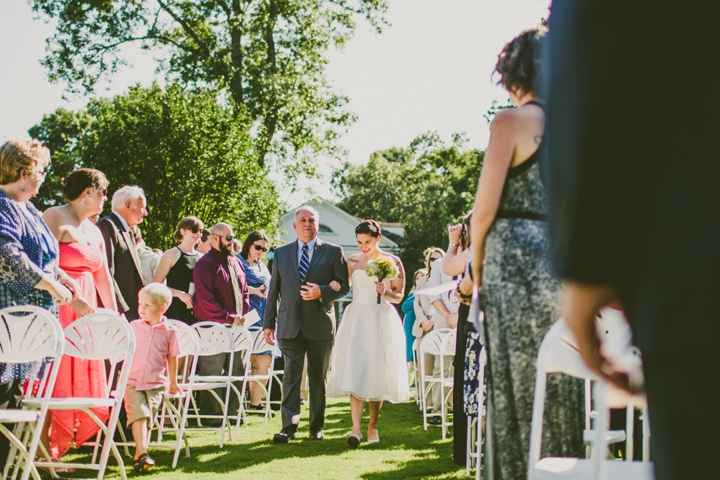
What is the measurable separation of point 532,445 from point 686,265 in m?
1.65

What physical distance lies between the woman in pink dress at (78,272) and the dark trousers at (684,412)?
17.4ft

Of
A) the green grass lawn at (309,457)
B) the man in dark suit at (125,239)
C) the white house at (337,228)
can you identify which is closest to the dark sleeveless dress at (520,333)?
the green grass lawn at (309,457)

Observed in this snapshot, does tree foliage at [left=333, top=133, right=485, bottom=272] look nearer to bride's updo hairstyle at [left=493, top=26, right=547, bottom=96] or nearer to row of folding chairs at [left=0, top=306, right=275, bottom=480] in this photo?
row of folding chairs at [left=0, top=306, right=275, bottom=480]

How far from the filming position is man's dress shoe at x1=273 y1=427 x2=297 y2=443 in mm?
7718

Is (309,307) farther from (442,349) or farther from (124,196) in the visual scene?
(124,196)

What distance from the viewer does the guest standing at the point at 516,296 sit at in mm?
2617

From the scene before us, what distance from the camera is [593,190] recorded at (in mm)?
1081

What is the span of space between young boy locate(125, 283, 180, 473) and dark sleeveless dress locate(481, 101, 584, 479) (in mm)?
4022

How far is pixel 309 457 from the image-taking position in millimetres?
6848

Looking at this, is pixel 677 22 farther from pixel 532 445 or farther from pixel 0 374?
pixel 0 374

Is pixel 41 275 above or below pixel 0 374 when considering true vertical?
above

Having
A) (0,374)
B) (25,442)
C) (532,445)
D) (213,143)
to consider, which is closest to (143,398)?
(25,442)

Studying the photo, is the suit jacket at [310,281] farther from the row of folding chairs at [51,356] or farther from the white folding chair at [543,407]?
the white folding chair at [543,407]

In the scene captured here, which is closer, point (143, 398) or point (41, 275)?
point (41, 275)
